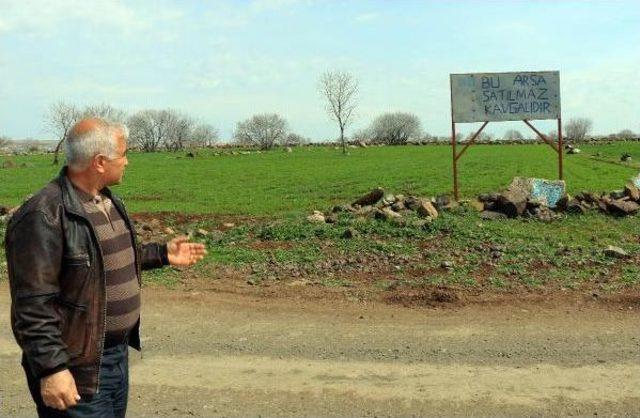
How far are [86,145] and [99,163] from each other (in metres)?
0.09

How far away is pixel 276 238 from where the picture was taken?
36.4 feet

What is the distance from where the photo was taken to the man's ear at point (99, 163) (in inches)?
108

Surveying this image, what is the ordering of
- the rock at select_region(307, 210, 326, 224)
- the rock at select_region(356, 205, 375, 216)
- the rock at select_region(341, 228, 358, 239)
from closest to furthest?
1. the rock at select_region(341, 228, 358, 239)
2. the rock at select_region(307, 210, 326, 224)
3. the rock at select_region(356, 205, 375, 216)

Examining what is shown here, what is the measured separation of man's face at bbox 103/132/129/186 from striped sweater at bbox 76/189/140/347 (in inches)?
4.3

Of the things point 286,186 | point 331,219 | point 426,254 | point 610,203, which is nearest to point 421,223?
point 426,254

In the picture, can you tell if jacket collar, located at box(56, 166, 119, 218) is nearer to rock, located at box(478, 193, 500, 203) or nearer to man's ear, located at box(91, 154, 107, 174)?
man's ear, located at box(91, 154, 107, 174)

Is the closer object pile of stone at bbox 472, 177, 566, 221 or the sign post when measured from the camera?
pile of stone at bbox 472, 177, 566, 221

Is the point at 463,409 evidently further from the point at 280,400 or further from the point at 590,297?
the point at 590,297

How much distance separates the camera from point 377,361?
530cm

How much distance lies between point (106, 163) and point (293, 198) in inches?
691

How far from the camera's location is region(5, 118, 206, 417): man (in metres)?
2.52

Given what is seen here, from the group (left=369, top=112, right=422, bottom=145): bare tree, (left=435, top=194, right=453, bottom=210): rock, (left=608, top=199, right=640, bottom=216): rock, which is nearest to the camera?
(left=608, top=199, right=640, bottom=216): rock

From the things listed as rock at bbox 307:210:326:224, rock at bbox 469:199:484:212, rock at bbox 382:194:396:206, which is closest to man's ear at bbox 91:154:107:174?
rock at bbox 307:210:326:224

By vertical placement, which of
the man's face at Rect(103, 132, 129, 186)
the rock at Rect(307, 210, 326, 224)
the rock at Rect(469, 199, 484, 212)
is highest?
the man's face at Rect(103, 132, 129, 186)
